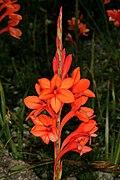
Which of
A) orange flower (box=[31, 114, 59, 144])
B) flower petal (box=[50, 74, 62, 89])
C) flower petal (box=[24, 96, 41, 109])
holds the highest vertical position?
flower petal (box=[50, 74, 62, 89])

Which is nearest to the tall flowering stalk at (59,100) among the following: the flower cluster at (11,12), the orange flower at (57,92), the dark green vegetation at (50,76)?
the orange flower at (57,92)

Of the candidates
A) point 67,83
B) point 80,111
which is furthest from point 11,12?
point 67,83

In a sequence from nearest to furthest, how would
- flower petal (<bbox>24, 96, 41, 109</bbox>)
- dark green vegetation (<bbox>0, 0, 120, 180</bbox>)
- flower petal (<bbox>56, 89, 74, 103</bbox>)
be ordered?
flower petal (<bbox>56, 89, 74, 103</bbox>) → flower petal (<bbox>24, 96, 41, 109</bbox>) → dark green vegetation (<bbox>0, 0, 120, 180</bbox>)

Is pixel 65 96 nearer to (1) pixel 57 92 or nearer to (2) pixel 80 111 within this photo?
(1) pixel 57 92

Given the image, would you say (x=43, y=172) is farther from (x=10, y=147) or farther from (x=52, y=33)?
(x=52, y=33)

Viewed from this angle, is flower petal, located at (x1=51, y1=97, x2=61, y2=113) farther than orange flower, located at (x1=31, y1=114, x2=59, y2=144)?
No

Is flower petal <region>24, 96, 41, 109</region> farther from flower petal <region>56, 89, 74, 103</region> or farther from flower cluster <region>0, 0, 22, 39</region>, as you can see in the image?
flower cluster <region>0, 0, 22, 39</region>

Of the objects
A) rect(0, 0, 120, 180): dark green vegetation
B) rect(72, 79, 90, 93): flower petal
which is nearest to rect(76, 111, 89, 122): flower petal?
rect(72, 79, 90, 93): flower petal

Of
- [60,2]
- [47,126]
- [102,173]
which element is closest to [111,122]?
[102,173]

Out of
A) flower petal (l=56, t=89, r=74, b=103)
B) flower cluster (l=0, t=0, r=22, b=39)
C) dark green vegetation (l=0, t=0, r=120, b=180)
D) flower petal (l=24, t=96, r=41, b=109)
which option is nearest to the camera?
flower petal (l=56, t=89, r=74, b=103)
